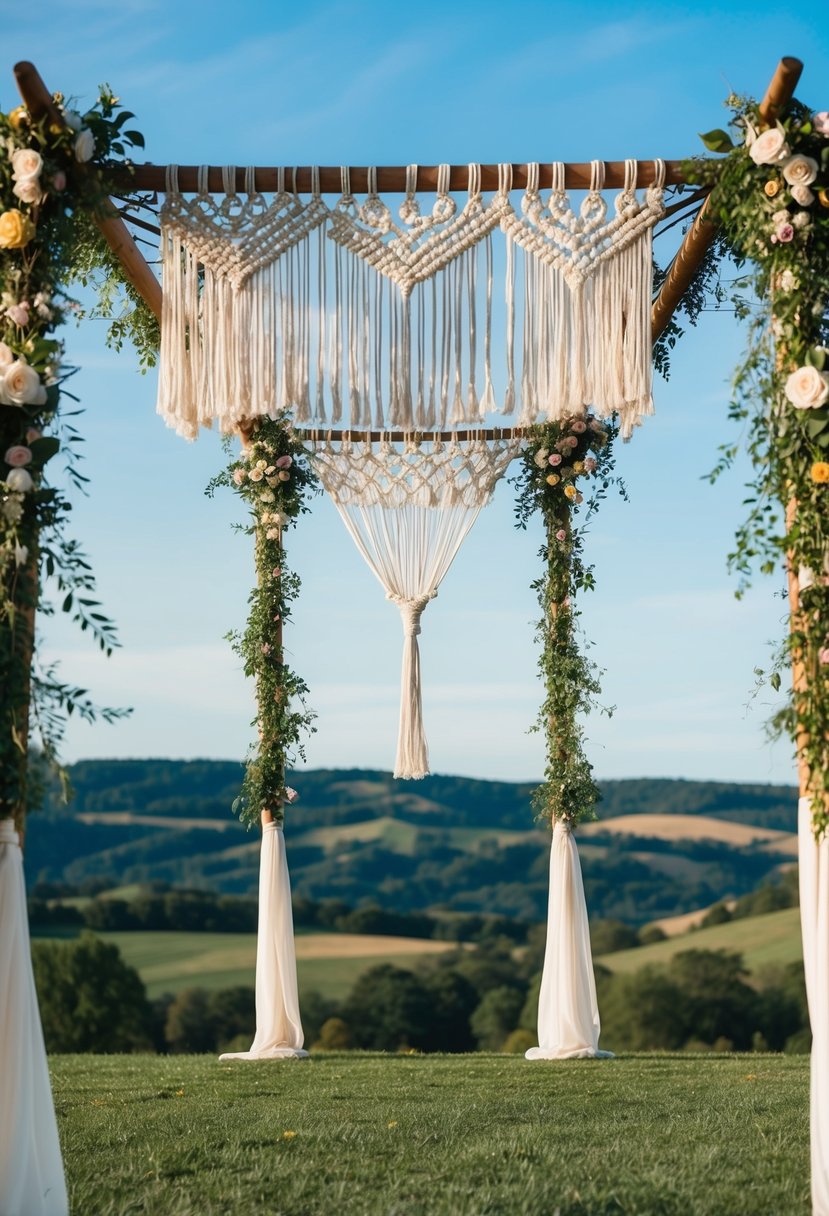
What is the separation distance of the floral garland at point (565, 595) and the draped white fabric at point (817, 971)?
12.2ft

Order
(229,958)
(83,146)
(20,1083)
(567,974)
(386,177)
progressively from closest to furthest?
(20,1083) < (83,146) < (386,177) < (567,974) < (229,958)

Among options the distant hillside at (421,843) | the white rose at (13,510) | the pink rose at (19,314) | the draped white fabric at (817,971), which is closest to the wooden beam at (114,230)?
the pink rose at (19,314)

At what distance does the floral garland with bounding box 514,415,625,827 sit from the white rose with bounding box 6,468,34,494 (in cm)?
405

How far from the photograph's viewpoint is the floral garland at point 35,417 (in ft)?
11.6

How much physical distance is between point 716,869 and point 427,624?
27.2 feet

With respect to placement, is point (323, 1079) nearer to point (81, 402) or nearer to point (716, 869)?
point (81, 402)

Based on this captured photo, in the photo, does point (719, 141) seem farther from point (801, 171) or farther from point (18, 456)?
point (18, 456)

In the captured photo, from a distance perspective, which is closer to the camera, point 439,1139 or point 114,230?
point 439,1139

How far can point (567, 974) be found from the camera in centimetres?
685

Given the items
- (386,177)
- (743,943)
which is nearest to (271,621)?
(386,177)

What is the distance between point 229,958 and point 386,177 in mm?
10437

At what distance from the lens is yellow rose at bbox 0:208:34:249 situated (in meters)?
3.68

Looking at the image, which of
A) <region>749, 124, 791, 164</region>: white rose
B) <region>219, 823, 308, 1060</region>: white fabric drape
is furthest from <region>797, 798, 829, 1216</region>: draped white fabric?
<region>219, 823, 308, 1060</region>: white fabric drape

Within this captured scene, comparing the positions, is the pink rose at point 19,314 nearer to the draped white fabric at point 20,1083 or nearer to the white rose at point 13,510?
the white rose at point 13,510
